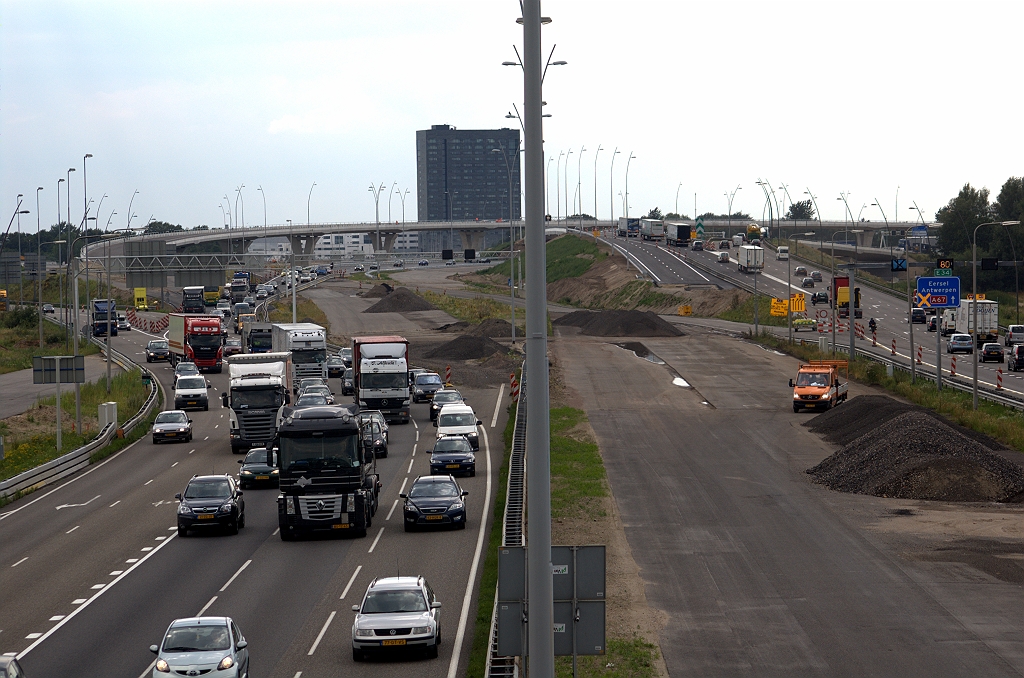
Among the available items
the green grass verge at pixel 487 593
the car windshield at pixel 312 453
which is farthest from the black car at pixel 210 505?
the green grass verge at pixel 487 593

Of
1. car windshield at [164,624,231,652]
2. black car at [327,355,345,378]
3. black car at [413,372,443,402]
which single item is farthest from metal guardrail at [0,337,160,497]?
car windshield at [164,624,231,652]

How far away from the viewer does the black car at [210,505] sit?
3300cm

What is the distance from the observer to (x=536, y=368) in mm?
10500

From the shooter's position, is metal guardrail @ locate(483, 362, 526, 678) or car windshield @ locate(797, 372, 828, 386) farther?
car windshield @ locate(797, 372, 828, 386)

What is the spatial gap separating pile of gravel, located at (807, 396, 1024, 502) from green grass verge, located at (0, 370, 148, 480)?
103 ft


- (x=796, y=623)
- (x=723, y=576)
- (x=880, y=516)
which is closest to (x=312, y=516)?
(x=723, y=576)

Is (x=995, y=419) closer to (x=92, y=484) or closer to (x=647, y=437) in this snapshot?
(x=647, y=437)

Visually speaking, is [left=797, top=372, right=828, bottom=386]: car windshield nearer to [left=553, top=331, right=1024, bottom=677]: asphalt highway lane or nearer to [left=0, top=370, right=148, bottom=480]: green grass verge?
[left=553, top=331, right=1024, bottom=677]: asphalt highway lane

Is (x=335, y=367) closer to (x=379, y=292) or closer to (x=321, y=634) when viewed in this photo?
(x=321, y=634)

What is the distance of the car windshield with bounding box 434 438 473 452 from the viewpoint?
4216 centimetres

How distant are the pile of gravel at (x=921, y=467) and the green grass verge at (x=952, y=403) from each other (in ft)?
18.4

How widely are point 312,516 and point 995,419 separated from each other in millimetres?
31073

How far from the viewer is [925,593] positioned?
26.0 meters

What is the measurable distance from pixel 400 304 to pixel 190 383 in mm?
72657
